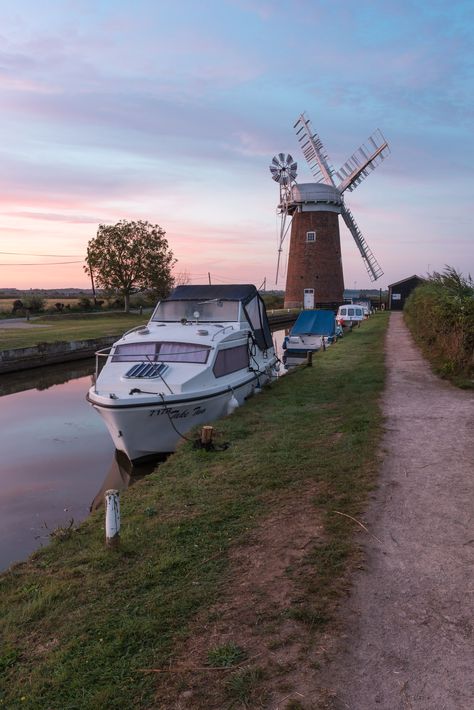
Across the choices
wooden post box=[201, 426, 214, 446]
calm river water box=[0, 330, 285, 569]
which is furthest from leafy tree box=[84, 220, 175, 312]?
wooden post box=[201, 426, 214, 446]

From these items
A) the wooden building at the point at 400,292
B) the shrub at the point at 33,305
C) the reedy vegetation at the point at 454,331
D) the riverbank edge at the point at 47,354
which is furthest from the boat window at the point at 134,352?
the wooden building at the point at 400,292

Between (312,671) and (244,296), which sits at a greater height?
(244,296)

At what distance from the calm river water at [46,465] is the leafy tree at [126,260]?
36289mm

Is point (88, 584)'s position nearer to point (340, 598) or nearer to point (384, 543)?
point (340, 598)

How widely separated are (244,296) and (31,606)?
38.3ft

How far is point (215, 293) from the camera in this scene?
15.2m

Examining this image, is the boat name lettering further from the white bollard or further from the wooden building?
the wooden building

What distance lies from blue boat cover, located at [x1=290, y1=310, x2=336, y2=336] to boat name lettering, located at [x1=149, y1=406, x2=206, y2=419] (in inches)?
688

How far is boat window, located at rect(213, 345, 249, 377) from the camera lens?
474 inches

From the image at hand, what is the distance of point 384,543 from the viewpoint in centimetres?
495

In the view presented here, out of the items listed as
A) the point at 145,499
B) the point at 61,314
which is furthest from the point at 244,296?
the point at 61,314

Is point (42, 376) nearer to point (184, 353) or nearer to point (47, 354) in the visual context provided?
point (47, 354)

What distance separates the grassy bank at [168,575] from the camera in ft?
10.9

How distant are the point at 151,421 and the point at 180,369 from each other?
156 centimetres
